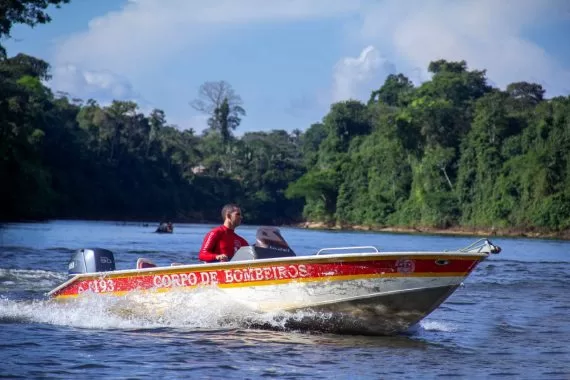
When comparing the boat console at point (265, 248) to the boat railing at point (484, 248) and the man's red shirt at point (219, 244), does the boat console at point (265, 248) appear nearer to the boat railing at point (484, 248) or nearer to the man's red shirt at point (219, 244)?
the man's red shirt at point (219, 244)

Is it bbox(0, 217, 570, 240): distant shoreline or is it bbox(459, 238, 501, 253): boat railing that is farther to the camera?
bbox(0, 217, 570, 240): distant shoreline

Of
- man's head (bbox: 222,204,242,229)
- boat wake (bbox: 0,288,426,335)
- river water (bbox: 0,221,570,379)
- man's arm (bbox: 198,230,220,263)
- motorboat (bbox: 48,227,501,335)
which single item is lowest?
river water (bbox: 0,221,570,379)

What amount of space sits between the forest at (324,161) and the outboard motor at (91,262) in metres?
41.6

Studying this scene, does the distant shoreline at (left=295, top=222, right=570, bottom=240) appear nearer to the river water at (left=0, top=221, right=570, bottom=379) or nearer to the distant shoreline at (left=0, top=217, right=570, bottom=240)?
the distant shoreline at (left=0, top=217, right=570, bottom=240)

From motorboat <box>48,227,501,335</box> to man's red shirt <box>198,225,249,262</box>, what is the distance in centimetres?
33

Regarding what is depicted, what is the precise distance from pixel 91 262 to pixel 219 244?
6.43 feet

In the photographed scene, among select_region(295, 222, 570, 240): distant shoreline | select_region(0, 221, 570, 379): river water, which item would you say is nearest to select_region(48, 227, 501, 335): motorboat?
select_region(0, 221, 570, 379): river water

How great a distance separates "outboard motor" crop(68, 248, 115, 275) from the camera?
1273 cm

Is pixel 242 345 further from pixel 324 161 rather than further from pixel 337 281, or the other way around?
pixel 324 161

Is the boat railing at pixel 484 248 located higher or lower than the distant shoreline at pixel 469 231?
higher

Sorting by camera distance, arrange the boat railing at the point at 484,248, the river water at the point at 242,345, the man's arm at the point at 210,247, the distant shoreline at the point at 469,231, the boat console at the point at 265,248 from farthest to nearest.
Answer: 1. the distant shoreline at the point at 469,231
2. the man's arm at the point at 210,247
3. the boat console at the point at 265,248
4. the boat railing at the point at 484,248
5. the river water at the point at 242,345

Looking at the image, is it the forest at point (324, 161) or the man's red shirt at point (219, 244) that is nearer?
the man's red shirt at point (219, 244)

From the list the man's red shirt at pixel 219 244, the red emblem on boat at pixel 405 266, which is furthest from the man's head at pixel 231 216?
the red emblem on boat at pixel 405 266

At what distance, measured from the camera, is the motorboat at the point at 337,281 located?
1112cm
